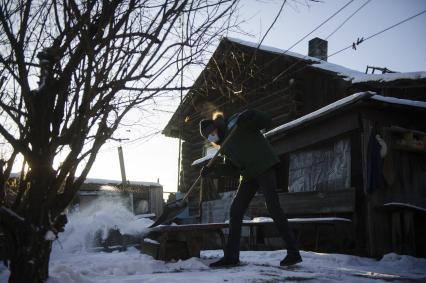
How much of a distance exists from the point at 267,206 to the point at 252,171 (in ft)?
1.38

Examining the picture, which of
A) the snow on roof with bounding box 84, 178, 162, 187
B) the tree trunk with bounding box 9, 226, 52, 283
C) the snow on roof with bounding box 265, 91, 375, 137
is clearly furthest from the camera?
the snow on roof with bounding box 84, 178, 162, 187

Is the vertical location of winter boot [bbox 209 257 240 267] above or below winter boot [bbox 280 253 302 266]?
below

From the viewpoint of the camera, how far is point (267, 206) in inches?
170

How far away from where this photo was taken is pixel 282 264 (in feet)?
13.9

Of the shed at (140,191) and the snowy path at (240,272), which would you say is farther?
the shed at (140,191)

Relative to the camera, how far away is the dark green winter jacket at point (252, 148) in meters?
4.33

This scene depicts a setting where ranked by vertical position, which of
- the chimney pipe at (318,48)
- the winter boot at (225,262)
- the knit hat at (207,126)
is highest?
the chimney pipe at (318,48)

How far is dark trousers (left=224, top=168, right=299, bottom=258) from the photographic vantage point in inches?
168

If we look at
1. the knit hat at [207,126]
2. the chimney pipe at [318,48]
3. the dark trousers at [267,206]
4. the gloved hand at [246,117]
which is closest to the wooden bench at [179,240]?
the dark trousers at [267,206]

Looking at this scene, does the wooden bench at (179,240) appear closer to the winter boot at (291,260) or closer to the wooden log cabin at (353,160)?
the winter boot at (291,260)

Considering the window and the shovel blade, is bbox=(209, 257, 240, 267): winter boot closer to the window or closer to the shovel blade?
the shovel blade

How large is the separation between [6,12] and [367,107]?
21.2 feet

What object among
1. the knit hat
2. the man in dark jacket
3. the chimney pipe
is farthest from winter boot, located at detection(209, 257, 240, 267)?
the chimney pipe

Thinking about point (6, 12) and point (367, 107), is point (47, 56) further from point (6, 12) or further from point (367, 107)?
point (367, 107)
